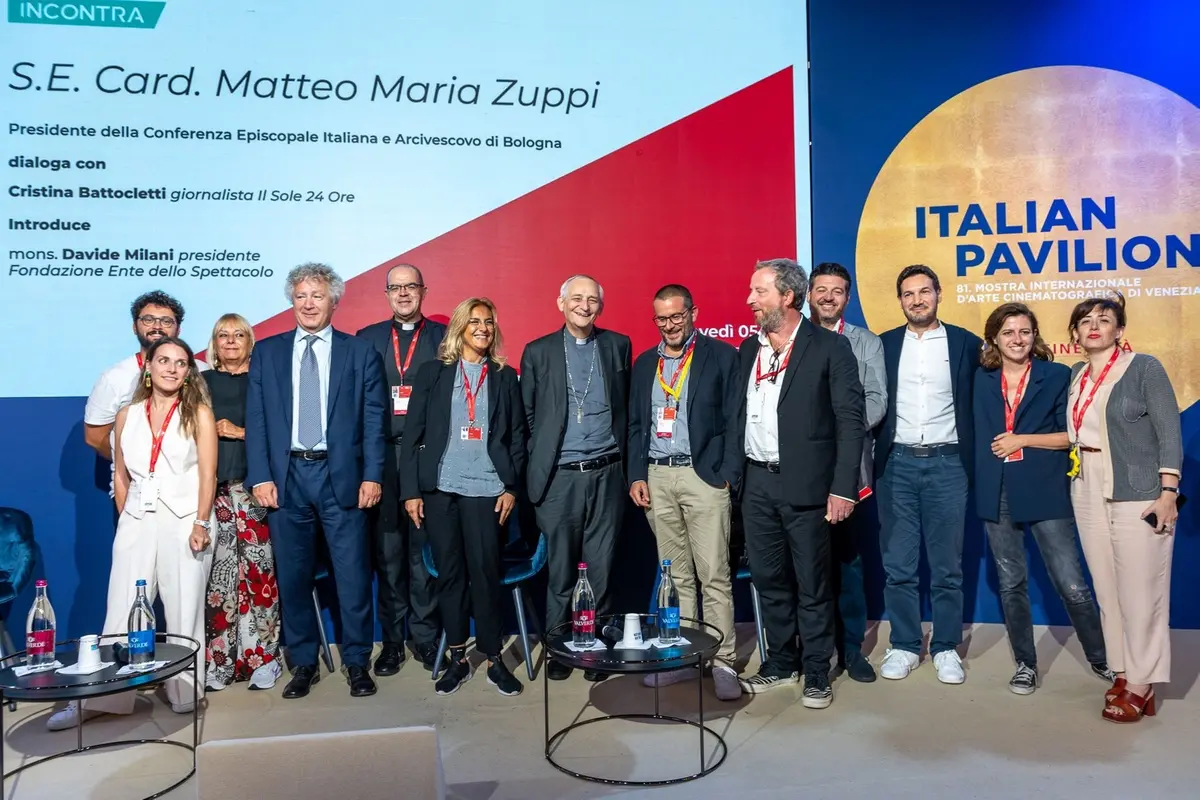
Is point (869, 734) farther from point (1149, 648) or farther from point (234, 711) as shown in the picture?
point (234, 711)

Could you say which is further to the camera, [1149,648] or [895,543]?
[895,543]

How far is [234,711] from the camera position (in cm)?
381

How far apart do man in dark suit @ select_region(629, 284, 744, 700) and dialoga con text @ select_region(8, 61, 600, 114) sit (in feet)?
5.04

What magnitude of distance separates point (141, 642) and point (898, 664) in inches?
117

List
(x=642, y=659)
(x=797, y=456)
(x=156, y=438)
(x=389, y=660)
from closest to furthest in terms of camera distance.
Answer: (x=642, y=659)
(x=797, y=456)
(x=156, y=438)
(x=389, y=660)

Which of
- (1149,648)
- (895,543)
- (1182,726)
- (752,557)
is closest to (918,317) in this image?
(895,543)

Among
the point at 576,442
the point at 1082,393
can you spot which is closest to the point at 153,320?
the point at 576,442

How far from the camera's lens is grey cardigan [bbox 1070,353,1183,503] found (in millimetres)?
3484

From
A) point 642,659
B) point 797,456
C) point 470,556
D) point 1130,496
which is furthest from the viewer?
point 470,556

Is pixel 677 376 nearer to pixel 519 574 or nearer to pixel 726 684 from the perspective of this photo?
pixel 519 574

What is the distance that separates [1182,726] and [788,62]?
3537mm

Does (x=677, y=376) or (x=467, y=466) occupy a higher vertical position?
(x=677, y=376)

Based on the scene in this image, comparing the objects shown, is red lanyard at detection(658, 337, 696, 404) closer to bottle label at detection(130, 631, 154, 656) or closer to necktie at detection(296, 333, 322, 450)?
necktie at detection(296, 333, 322, 450)

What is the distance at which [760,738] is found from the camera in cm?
341
